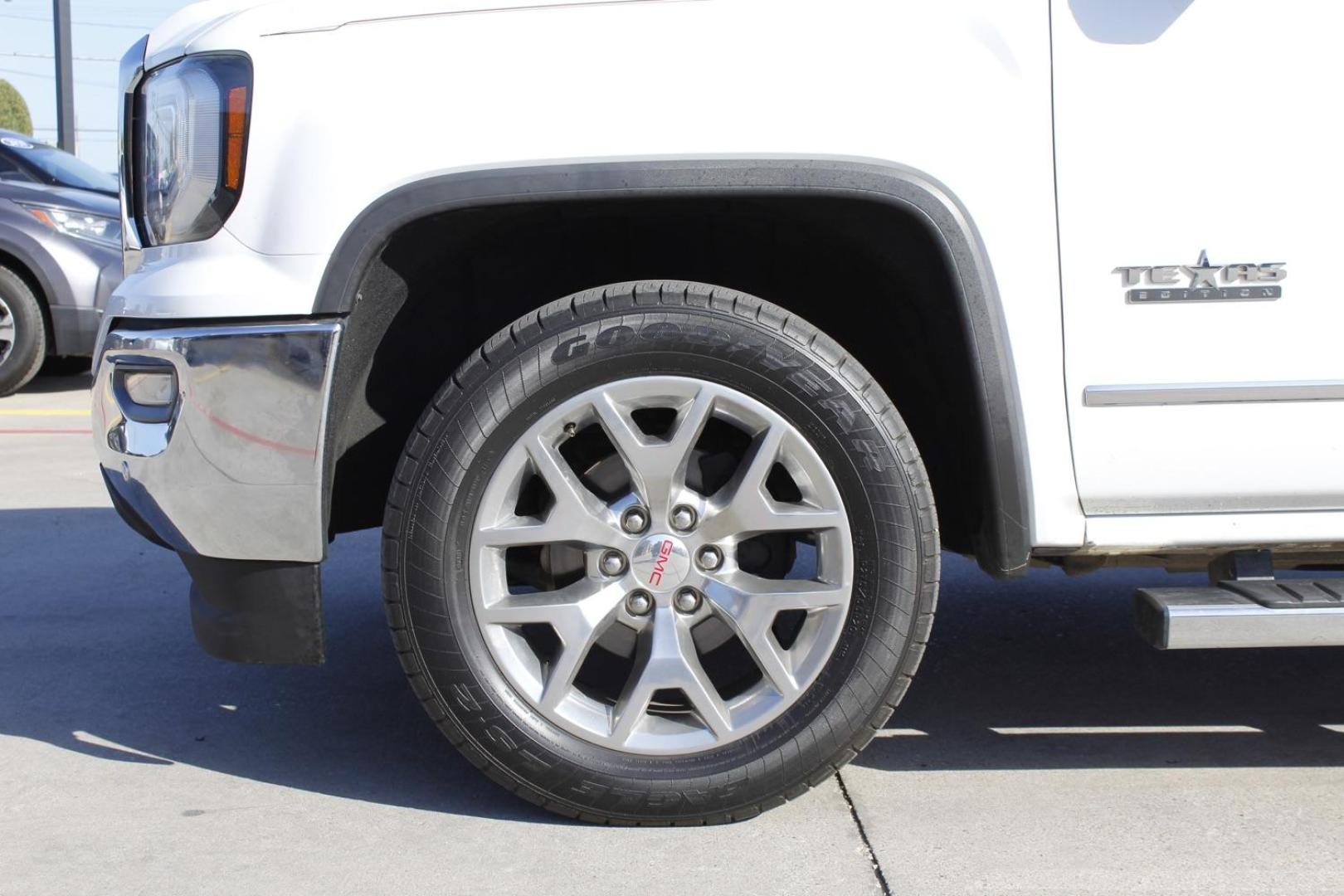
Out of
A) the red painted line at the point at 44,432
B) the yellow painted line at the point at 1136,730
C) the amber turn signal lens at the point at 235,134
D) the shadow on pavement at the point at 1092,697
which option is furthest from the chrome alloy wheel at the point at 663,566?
the red painted line at the point at 44,432

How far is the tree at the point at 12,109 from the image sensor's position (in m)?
26.4

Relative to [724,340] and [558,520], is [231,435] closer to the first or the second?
[558,520]

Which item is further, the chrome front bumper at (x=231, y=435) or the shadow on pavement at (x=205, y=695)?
the shadow on pavement at (x=205, y=695)

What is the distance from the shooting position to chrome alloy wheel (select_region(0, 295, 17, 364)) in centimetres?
829

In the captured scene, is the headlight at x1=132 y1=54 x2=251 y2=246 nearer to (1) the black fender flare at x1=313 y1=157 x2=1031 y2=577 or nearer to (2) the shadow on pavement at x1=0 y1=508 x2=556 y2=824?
(1) the black fender flare at x1=313 y1=157 x2=1031 y2=577

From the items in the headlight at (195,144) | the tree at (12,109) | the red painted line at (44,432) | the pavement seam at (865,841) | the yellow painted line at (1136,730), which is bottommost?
the pavement seam at (865,841)

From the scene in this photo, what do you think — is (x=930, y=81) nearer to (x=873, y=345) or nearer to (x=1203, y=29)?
(x=1203, y=29)

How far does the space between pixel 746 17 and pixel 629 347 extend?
1.96ft

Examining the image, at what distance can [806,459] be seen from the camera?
239cm

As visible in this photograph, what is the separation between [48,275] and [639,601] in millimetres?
7101

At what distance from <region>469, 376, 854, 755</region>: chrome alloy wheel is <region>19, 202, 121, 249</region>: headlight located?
270 inches

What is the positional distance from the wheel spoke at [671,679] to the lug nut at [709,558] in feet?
0.33

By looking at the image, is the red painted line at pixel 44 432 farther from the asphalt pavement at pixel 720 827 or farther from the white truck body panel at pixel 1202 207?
the white truck body panel at pixel 1202 207

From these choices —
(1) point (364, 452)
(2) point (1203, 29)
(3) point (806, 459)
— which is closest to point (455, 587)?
(1) point (364, 452)
